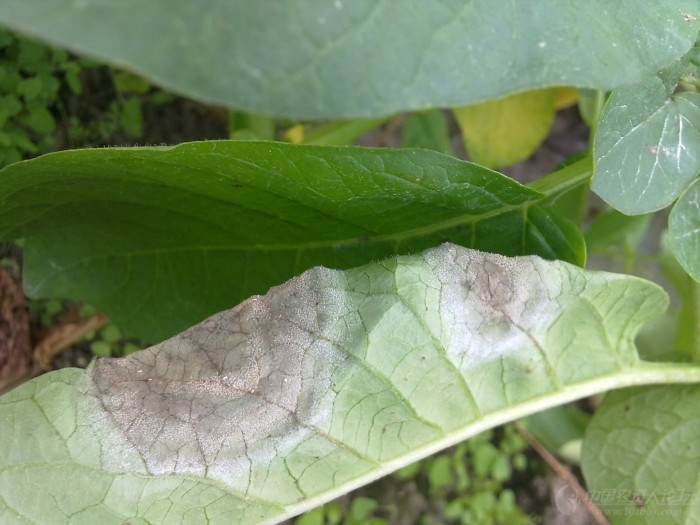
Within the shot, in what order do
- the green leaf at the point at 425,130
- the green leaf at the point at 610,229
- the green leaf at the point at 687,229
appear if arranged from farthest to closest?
the green leaf at the point at 425,130 → the green leaf at the point at 610,229 → the green leaf at the point at 687,229

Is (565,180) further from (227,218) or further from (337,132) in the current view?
(337,132)

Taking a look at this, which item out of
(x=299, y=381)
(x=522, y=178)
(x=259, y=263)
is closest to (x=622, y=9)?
(x=299, y=381)

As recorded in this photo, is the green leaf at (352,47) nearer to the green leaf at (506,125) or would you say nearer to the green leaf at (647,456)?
A: the green leaf at (647,456)

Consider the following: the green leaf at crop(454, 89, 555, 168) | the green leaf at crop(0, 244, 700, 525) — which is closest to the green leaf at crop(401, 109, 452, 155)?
the green leaf at crop(454, 89, 555, 168)

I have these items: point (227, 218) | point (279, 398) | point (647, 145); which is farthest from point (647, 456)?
point (227, 218)

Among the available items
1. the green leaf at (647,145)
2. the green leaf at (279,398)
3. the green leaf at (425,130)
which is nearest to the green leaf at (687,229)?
the green leaf at (647,145)

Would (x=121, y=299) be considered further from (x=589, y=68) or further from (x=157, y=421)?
(x=589, y=68)
